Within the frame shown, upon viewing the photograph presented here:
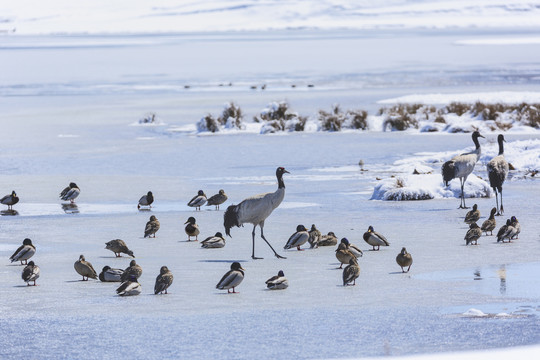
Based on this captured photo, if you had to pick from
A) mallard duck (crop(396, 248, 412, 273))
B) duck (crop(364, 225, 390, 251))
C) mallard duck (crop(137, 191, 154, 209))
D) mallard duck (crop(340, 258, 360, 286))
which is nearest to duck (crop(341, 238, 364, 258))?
duck (crop(364, 225, 390, 251))

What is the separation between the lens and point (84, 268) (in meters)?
12.9

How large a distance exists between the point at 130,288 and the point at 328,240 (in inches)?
170

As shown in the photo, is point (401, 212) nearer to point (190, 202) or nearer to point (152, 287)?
point (190, 202)

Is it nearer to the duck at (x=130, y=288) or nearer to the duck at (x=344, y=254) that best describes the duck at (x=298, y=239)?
the duck at (x=344, y=254)

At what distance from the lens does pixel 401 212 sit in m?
18.7

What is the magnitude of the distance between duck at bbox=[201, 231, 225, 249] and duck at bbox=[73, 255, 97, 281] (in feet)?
8.74

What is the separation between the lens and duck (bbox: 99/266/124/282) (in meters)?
12.9

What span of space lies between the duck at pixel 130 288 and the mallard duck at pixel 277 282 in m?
1.61

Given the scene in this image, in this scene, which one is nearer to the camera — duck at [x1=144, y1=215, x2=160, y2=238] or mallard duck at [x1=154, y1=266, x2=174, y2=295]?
mallard duck at [x1=154, y1=266, x2=174, y2=295]

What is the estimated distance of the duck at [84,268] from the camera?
12828 millimetres

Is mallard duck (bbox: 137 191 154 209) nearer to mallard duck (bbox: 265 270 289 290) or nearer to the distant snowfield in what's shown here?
mallard duck (bbox: 265 270 289 290)

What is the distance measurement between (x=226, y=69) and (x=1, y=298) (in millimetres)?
69966

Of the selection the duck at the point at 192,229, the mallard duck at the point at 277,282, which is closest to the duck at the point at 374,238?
the duck at the point at 192,229

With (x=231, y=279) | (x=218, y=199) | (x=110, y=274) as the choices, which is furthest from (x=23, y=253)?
(x=218, y=199)
